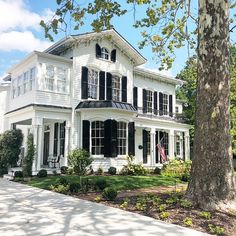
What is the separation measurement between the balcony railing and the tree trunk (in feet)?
48.9

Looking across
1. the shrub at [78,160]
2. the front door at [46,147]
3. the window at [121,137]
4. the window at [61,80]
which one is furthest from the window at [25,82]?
Result: the shrub at [78,160]

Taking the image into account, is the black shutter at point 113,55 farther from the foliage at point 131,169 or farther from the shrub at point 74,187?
the shrub at point 74,187

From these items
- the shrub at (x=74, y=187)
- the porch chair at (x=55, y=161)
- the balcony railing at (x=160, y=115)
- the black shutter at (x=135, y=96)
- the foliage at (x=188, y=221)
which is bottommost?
the foliage at (x=188, y=221)

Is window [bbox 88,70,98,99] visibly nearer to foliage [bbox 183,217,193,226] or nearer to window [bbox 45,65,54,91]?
window [bbox 45,65,54,91]

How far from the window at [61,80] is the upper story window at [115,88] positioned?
3803 millimetres

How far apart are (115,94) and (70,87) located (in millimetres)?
3572

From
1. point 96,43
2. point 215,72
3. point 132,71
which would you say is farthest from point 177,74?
point 215,72

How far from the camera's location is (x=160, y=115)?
26.8m

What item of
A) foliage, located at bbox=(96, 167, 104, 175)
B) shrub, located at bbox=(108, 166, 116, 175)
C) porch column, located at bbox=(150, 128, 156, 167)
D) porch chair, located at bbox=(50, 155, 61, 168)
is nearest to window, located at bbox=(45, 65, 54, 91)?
porch chair, located at bbox=(50, 155, 61, 168)

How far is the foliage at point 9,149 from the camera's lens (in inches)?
771

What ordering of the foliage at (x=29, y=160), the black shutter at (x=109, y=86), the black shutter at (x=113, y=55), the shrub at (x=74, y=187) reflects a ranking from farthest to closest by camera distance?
the black shutter at (x=113, y=55) < the black shutter at (x=109, y=86) < the foliage at (x=29, y=160) < the shrub at (x=74, y=187)

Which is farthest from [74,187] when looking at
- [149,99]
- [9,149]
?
[149,99]

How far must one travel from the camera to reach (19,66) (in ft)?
70.6

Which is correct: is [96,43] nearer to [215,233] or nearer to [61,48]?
[61,48]
